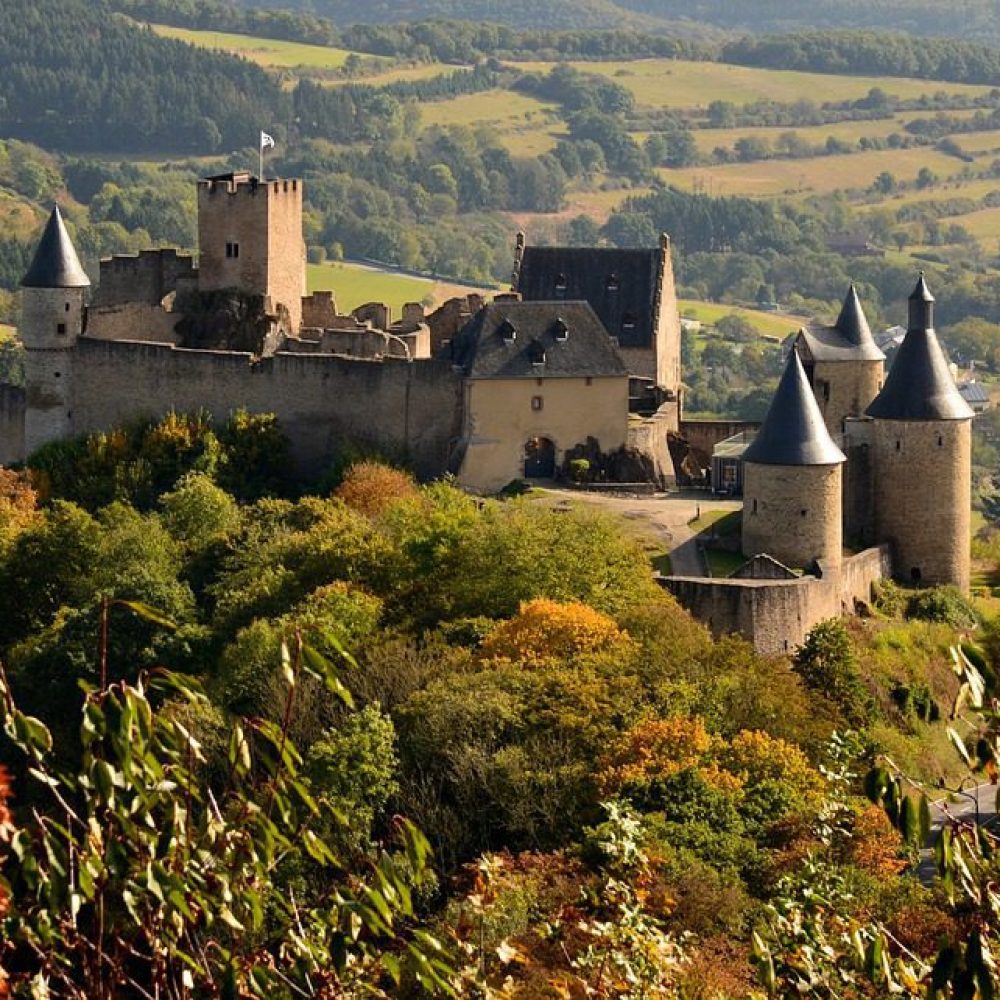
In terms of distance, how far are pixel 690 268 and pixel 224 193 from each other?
110532 millimetres

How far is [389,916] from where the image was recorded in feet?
48.6

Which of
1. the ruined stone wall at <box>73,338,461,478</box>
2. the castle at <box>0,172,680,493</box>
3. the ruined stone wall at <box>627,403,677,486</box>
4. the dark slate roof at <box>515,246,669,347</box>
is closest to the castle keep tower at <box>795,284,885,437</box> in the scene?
the ruined stone wall at <box>627,403,677,486</box>

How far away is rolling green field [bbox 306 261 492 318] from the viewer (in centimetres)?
12106

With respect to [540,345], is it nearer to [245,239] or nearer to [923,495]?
[923,495]

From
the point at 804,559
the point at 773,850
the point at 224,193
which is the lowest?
the point at 773,850

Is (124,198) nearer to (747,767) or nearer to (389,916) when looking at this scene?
(747,767)

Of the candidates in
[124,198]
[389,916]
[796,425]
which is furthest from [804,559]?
[124,198]

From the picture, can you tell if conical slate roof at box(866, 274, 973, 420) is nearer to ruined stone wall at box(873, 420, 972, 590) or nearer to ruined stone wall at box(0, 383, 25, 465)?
ruined stone wall at box(873, 420, 972, 590)

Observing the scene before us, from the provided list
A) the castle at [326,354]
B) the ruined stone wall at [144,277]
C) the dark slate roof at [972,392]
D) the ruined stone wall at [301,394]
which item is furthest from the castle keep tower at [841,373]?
the dark slate roof at [972,392]

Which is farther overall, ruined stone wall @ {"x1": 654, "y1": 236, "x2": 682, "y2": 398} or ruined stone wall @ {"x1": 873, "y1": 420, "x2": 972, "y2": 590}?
ruined stone wall @ {"x1": 654, "y1": 236, "x2": 682, "y2": 398}

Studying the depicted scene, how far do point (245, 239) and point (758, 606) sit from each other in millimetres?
16101

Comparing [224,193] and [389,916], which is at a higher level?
[224,193]

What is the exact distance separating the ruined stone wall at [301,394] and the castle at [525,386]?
0.04 meters

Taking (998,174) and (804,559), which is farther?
(998,174)
